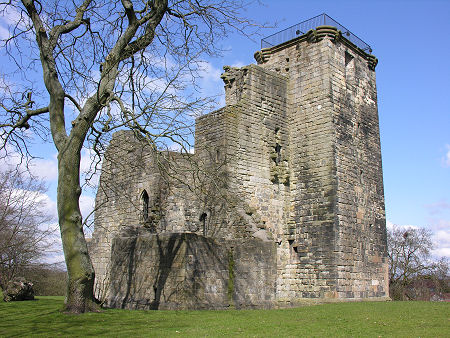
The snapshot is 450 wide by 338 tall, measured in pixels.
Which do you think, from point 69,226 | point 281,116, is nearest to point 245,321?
point 69,226

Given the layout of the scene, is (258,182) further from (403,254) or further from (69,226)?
(403,254)

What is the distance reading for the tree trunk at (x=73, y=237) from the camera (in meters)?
9.73

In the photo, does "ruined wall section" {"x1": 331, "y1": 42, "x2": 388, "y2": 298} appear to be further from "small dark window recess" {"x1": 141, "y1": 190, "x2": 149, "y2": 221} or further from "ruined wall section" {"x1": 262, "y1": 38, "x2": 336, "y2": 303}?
"small dark window recess" {"x1": 141, "y1": 190, "x2": 149, "y2": 221}

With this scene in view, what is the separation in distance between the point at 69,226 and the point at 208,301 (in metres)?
4.04

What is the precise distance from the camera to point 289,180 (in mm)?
17250

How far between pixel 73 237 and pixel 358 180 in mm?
10869

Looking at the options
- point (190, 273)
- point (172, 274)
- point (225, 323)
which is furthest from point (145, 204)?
point (225, 323)

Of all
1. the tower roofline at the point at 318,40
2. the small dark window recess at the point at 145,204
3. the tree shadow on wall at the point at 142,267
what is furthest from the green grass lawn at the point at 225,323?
the tower roofline at the point at 318,40

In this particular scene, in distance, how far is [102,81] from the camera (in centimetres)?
1096

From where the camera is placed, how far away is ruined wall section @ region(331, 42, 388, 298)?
1578cm

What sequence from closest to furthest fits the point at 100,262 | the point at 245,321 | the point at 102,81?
the point at 245,321, the point at 102,81, the point at 100,262

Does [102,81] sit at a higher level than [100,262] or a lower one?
higher

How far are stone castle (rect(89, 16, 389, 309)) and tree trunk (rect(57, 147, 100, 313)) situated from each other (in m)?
3.13

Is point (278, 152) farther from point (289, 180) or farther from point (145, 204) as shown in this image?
point (145, 204)
